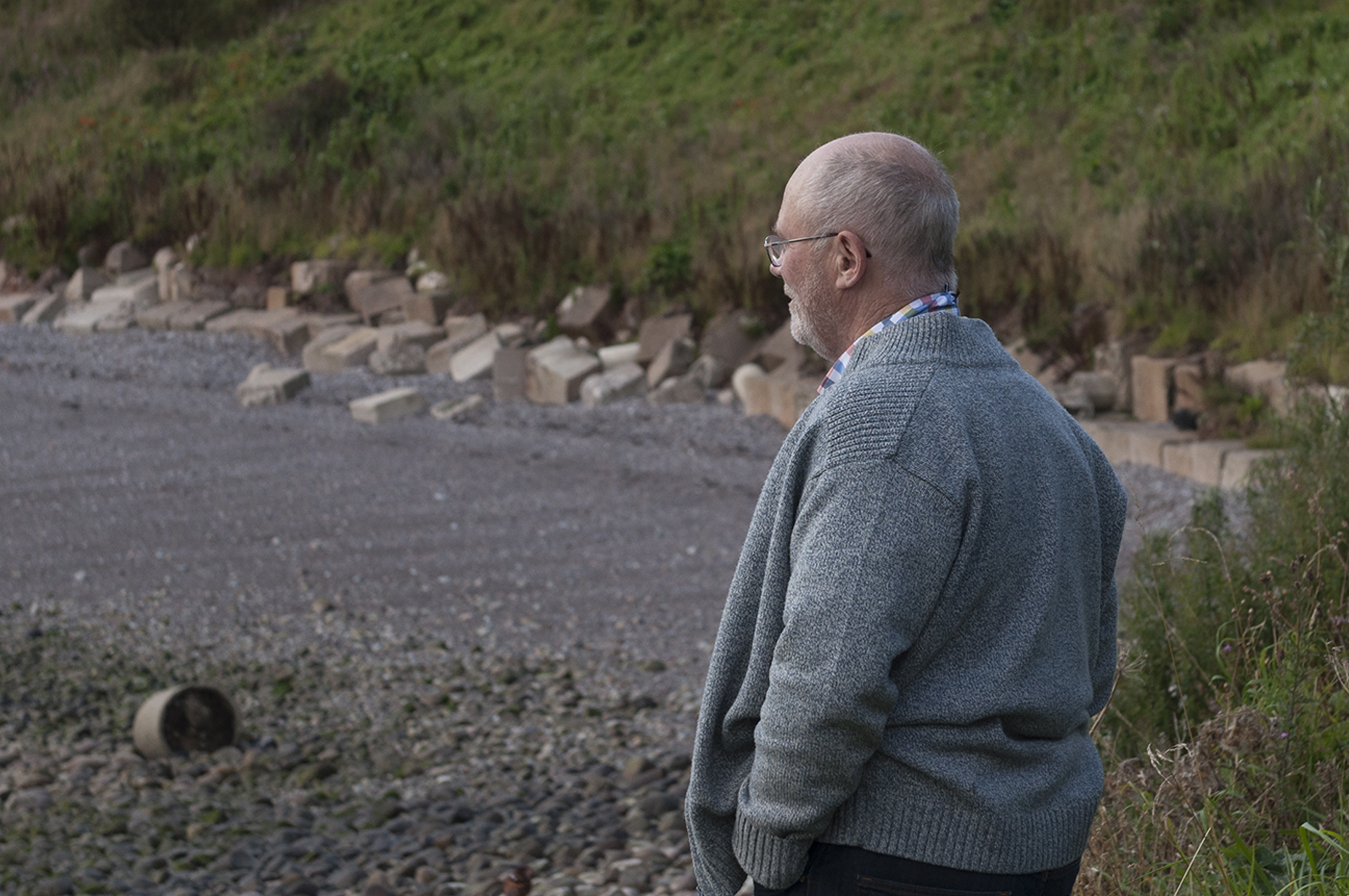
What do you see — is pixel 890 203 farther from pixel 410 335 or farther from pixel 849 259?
pixel 410 335

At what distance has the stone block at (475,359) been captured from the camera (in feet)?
39.3

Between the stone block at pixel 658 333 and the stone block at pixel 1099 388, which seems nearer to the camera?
the stone block at pixel 1099 388

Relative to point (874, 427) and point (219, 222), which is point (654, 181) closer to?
Answer: point (219, 222)

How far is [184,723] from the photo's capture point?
16.1 feet

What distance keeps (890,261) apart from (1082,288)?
29.2ft

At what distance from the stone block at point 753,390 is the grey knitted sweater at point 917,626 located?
8613 millimetres

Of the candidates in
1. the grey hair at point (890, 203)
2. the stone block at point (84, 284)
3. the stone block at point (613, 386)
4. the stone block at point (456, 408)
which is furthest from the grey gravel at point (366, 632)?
the stone block at point (84, 284)

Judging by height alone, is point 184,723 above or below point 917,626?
below

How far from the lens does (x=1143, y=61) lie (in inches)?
535

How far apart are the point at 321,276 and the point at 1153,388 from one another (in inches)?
359

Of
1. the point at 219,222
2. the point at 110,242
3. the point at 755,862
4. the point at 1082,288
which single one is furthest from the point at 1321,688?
the point at 110,242

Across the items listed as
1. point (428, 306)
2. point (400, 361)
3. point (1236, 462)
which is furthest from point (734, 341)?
point (1236, 462)

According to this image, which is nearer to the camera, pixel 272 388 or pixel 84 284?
pixel 272 388

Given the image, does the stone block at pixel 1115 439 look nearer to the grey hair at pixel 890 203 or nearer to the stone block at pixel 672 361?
the stone block at pixel 672 361
